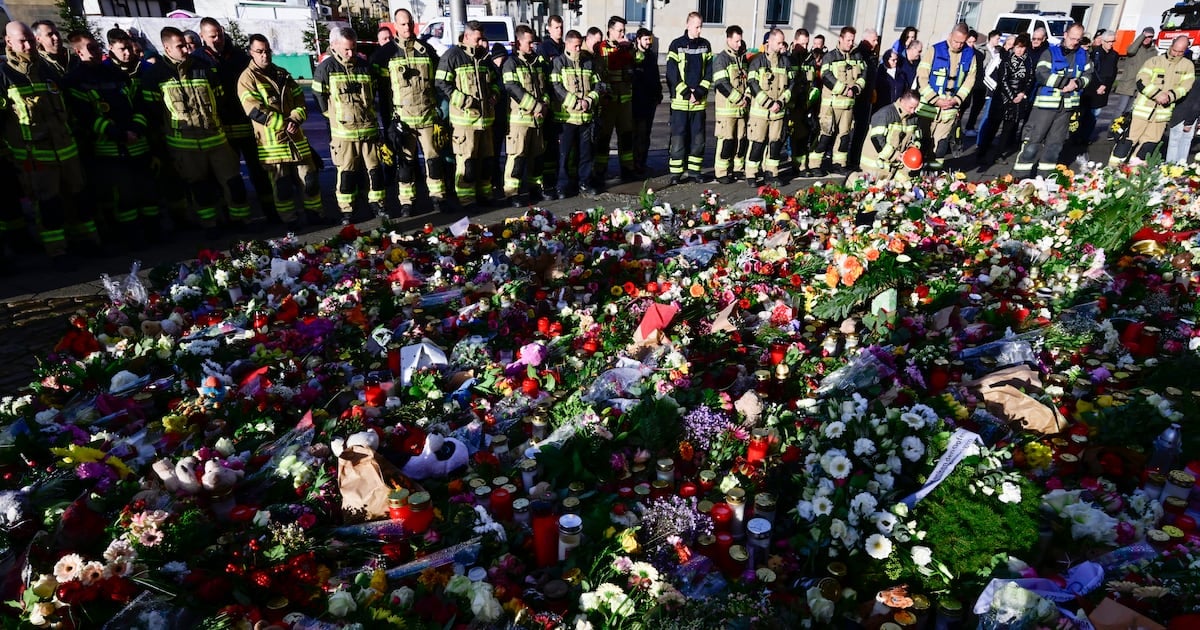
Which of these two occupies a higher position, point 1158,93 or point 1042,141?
point 1158,93

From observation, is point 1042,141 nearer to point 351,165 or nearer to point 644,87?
point 644,87

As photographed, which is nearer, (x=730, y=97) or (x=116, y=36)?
(x=116, y=36)

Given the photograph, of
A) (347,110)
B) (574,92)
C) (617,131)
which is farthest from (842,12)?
(347,110)

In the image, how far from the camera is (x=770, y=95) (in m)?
8.92

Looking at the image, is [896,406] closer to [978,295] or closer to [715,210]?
[978,295]

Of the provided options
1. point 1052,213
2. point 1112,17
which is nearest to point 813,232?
point 1052,213

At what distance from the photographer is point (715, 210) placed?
25.0 feet

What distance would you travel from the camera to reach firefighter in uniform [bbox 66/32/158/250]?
636 centimetres

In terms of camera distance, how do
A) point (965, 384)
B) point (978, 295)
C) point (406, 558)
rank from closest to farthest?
point (406, 558), point (965, 384), point (978, 295)

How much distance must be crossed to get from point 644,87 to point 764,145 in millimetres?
1750

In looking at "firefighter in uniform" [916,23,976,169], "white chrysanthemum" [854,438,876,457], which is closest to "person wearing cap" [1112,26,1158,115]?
"firefighter in uniform" [916,23,976,169]

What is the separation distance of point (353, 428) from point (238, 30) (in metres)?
26.0

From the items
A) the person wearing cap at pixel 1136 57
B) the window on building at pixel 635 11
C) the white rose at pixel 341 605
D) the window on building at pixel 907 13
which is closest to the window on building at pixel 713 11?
the window on building at pixel 635 11

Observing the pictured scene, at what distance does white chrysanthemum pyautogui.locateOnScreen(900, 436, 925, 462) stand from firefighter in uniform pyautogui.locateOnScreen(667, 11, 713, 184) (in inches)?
262
